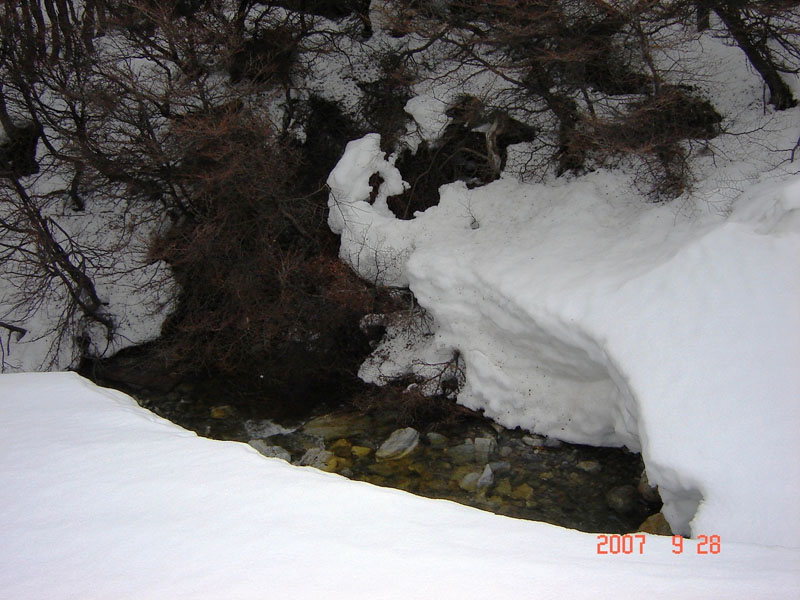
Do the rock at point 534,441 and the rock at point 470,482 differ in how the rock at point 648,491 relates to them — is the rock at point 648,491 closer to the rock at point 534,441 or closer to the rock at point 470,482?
the rock at point 534,441

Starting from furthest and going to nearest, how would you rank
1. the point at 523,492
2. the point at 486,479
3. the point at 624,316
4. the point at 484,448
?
the point at 484,448 → the point at 486,479 → the point at 523,492 → the point at 624,316

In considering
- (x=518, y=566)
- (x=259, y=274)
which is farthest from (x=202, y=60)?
(x=518, y=566)

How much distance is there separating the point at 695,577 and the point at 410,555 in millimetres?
1163

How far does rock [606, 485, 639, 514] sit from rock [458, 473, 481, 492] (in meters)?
1.20

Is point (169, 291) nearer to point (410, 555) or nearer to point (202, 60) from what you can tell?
point (202, 60)

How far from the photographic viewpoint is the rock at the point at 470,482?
5496 millimetres

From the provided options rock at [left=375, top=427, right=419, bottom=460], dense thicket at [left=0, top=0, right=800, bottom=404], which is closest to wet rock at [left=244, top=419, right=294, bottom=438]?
dense thicket at [left=0, top=0, right=800, bottom=404]

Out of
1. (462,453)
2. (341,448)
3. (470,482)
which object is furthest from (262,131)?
(470,482)

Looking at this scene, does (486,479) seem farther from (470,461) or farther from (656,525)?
(656,525)

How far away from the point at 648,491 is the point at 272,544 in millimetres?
3787

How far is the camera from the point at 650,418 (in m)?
4.25

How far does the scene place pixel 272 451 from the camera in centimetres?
621

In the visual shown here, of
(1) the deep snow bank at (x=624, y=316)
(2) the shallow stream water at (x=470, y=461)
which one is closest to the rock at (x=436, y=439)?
(2) the shallow stream water at (x=470, y=461)
